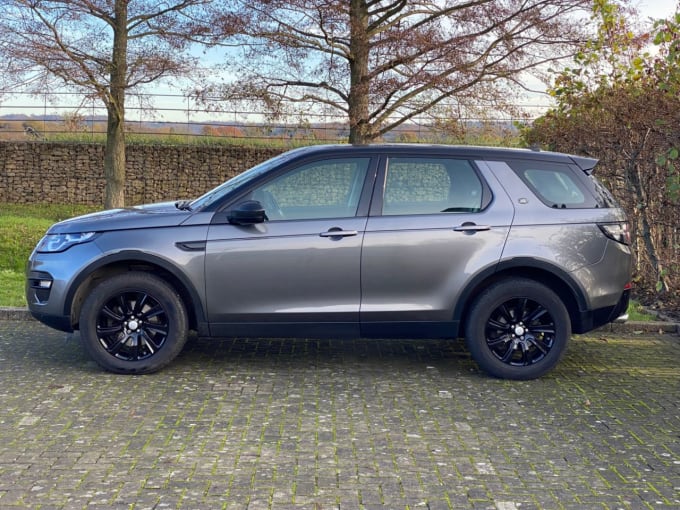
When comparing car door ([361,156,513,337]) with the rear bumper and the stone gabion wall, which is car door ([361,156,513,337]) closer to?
the rear bumper

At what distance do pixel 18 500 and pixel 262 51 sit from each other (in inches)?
485

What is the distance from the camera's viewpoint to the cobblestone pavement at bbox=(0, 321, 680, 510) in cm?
447

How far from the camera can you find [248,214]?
A: 21.9 feet

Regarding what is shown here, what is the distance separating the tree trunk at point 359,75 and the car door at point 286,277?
27.9ft

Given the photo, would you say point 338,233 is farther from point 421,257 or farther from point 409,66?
→ point 409,66

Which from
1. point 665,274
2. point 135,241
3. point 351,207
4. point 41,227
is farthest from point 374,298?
point 41,227

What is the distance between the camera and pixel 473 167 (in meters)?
7.06

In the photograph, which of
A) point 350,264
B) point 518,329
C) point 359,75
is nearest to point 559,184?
point 518,329

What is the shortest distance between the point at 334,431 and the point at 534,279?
94.7 inches

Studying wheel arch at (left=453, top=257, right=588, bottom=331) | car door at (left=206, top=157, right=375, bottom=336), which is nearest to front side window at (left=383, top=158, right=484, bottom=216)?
car door at (left=206, top=157, right=375, bottom=336)

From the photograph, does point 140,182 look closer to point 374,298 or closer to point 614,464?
point 374,298

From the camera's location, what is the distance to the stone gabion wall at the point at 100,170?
24.8 m

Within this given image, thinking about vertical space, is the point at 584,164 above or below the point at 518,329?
above

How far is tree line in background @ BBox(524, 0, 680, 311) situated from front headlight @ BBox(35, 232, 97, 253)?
5.44 metres
